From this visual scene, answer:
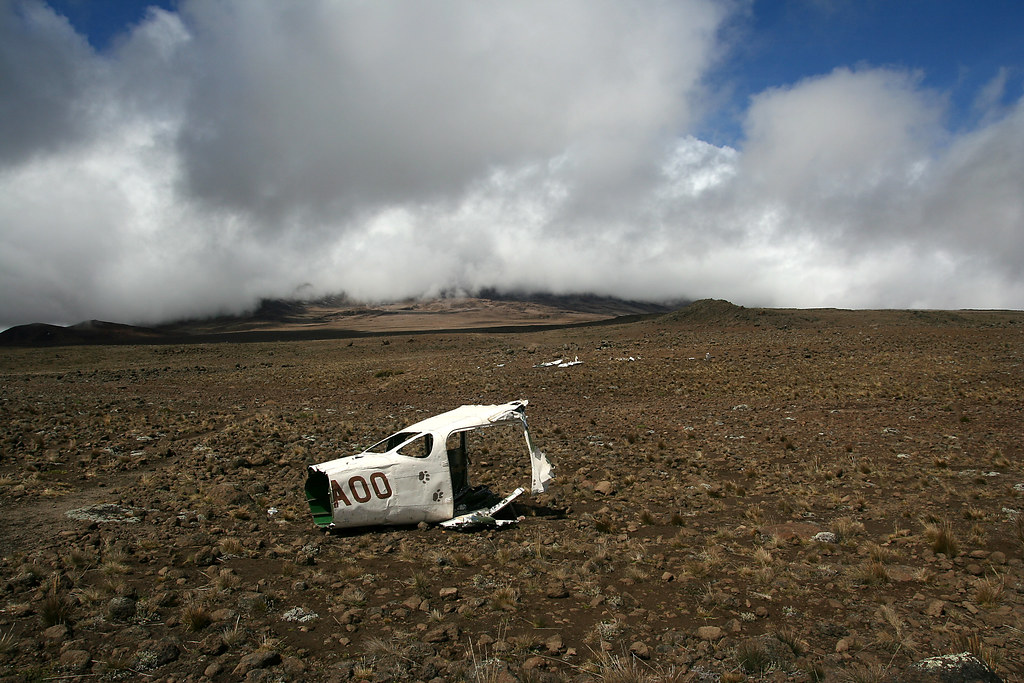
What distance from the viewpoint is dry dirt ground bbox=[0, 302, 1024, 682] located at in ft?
16.5

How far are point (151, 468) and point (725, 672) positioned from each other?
11771mm

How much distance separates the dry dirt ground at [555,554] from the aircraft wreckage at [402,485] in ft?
1.01

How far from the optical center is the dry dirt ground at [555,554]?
5020 mm

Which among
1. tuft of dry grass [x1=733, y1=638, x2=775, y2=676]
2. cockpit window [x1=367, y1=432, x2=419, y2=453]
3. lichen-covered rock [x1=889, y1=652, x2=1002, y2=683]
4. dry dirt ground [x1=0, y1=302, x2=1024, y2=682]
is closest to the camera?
lichen-covered rock [x1=889, y1=652, x2=1002, y2=683]

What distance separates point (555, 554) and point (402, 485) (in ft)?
8.09

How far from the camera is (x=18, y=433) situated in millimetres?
13016

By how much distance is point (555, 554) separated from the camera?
755cm

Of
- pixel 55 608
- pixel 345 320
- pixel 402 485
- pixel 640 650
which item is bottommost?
pixel 640 650

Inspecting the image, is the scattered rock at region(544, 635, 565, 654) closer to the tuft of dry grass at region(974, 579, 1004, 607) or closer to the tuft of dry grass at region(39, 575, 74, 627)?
the tuft of dry grass at region(974, 579, 1004, 607)

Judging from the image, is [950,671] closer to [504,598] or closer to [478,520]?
[504,598]

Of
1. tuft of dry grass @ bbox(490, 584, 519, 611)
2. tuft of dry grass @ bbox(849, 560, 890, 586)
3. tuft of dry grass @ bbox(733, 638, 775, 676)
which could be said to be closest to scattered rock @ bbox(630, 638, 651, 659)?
tuft of dry grass @ bbox(733, 638, 775, 676)

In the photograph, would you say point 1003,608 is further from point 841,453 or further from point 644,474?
point 841,453

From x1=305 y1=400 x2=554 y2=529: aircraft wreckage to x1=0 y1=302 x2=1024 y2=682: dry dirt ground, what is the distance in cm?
31

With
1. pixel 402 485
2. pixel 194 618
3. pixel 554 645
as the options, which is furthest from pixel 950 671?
pixel 194 618
